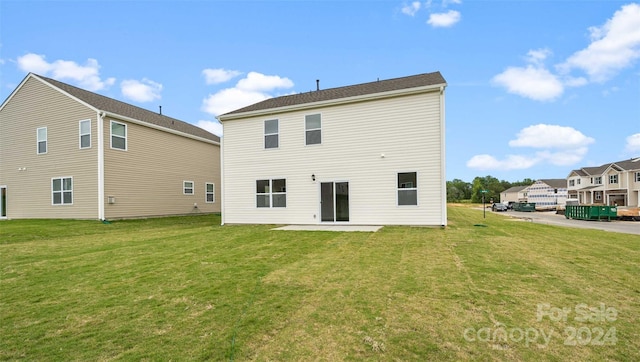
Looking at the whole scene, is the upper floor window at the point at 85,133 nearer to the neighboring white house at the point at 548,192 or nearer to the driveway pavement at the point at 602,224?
the driveway pavement at the point at 602,224

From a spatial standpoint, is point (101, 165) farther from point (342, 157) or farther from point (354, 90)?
point (354, 90)

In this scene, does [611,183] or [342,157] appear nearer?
[342,157]

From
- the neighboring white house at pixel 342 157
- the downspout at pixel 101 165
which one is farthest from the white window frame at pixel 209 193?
the neighboring white house at pixel 342 157

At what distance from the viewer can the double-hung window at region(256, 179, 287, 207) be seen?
12844mm

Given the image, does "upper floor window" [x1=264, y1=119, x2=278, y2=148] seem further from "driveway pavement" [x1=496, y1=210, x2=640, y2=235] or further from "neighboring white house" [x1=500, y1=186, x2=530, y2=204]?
"neighboring white house" [x1=500, y1=186, x2=530, y2=204]

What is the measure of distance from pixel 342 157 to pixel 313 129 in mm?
1756

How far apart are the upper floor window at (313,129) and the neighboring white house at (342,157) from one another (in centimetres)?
4

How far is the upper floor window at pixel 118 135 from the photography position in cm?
1480

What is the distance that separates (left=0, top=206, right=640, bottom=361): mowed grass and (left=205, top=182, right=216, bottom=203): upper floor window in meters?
13.8

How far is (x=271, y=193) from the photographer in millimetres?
13016

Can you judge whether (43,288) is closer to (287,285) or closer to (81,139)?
(287,285)

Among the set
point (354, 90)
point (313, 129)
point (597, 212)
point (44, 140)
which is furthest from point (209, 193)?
point (597, 212)

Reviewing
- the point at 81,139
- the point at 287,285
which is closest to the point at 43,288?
the point at 287,285

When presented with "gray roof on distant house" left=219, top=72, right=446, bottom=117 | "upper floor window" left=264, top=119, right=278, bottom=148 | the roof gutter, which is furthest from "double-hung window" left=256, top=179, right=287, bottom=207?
"gray roof on distant house" left=219, top=72, right=446, bottom=117
